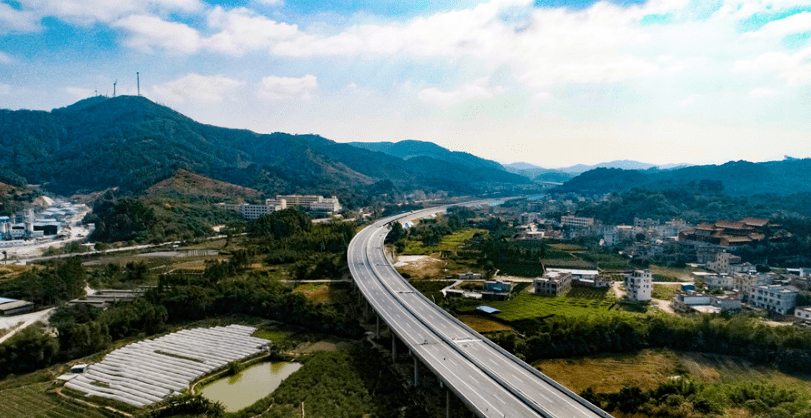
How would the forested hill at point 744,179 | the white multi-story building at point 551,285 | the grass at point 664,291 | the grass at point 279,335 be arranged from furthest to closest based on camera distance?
the forested hill at point 744,179, the white multi-story building at point 551,285, the grass at point 664,291, the grass at point 279,335

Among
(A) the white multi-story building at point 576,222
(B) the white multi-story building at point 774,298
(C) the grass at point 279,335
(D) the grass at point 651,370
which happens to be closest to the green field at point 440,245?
(A) the white multi-story building at point 576,222

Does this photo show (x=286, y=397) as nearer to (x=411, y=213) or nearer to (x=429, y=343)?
(x=429, y=343)

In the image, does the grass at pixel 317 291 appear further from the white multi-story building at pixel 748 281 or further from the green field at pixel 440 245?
the white multi-story building at pixel 748 281

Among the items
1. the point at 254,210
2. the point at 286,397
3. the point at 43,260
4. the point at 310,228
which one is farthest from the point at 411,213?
the point at 286,397

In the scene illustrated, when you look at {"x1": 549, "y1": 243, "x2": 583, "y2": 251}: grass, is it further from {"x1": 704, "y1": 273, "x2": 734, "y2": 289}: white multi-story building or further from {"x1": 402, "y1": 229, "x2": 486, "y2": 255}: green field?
{"x1": 704, "y1": 273, "x2": 734, "y2": 289}: white multi-story building

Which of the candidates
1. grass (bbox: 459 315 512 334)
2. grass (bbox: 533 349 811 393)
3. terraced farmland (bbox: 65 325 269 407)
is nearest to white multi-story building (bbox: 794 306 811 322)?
grass (bbox: 533 349 811 393)

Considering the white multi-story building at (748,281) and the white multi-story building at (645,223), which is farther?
the white multi-story building at (645,223)
